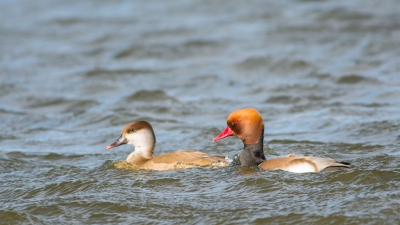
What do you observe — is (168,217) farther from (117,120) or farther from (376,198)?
(117,120)

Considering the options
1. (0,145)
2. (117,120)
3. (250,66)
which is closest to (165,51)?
(250,66)

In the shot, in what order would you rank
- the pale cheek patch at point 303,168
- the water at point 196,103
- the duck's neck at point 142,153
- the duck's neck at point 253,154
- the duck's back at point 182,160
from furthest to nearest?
the duck's neck at point 142,153 → the duck's neck at point 253,154 → the duck's back at point 182,160 → the pale cheek patch at point 303,168 → the water at point 196,103

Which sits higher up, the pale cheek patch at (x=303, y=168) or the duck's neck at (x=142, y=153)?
the duck's neck at (x=142, y=153)

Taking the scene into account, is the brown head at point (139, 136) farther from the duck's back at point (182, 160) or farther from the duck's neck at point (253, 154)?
the duck's neck at point (253, 154)

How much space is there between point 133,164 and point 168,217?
229 centimetres

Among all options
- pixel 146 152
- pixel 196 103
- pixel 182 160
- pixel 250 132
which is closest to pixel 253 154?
pixel 250 132

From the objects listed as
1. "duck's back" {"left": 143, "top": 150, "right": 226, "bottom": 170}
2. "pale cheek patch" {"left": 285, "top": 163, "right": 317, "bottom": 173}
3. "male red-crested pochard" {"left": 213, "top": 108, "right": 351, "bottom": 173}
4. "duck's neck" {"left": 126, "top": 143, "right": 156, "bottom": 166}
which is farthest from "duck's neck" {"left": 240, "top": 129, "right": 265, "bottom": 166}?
"duck's neck" {"left": 126, "top": 143, "right": 156, "bottom": 166}

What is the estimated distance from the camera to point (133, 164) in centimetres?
897

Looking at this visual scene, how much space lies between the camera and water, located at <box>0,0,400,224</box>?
23.3ft

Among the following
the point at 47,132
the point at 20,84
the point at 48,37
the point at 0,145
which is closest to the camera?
the point at 0,145

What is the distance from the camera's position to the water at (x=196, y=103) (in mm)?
7113

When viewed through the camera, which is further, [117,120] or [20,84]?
[20,84]

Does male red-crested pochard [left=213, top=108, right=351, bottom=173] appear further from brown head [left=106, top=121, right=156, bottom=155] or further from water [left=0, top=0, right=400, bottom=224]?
brown head [left=106, top=121, right=156, bottom=155]

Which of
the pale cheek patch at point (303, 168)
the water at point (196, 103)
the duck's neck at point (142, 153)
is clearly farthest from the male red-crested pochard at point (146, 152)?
the pale cheek patch at point (303, 168)
